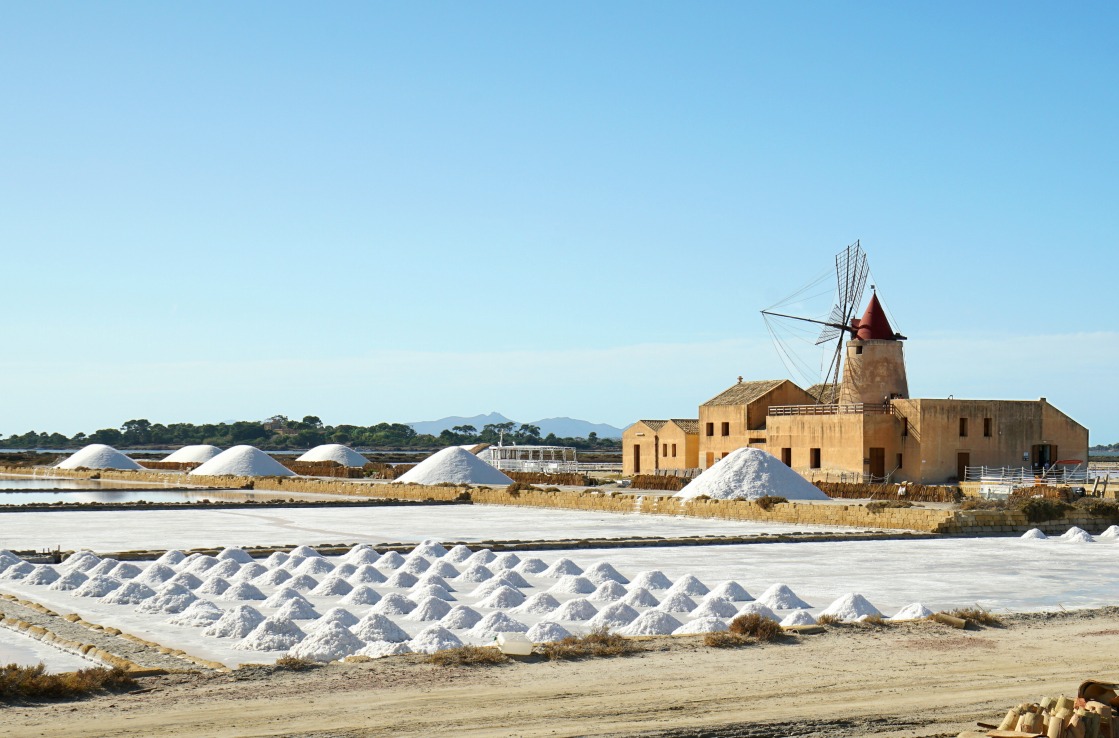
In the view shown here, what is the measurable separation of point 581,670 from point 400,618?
282cm

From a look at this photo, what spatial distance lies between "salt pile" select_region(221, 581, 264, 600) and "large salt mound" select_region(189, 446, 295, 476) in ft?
104

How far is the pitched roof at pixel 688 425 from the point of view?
Answer: 4012 centimetres

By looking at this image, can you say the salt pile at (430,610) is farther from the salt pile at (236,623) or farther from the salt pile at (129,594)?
the salt pile at (129,594)

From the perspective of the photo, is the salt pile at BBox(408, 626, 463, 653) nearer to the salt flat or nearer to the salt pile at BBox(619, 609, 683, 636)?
the salt pile at BBox(619, 609, 683, 636)

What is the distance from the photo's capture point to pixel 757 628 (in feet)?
28.9

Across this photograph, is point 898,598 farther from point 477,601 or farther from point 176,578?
point 176,578

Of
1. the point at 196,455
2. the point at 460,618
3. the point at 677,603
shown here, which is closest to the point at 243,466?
the point at 196,455

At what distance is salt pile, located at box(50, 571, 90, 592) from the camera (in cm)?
1177

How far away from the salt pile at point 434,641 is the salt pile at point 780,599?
121 inches

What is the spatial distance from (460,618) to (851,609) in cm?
309

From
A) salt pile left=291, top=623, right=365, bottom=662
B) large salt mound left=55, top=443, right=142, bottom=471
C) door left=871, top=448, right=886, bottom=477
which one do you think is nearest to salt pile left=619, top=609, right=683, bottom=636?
salt pile left=291, top=623, right=365, bottom=662

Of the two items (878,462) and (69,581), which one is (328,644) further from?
(878,462)

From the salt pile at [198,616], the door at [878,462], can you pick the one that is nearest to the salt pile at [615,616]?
the salt pile at [198,616]

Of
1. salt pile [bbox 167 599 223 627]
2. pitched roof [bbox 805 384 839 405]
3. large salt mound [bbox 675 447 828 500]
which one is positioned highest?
pitched roof [bbox 805 384 839 405]
